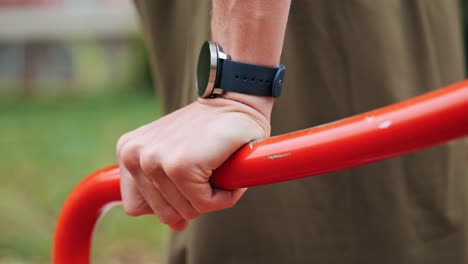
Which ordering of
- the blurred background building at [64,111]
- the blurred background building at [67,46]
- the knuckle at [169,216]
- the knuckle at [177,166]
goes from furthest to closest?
the blurred background building at [67,46] < the blurred background building at [64,111] < the knuckle at [169,216] < the knuckle at [177,166]

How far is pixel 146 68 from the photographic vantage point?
793 cm

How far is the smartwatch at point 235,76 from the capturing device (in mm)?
1068

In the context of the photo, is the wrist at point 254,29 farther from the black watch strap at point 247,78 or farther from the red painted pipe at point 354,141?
the red painted pipe at point 354,141

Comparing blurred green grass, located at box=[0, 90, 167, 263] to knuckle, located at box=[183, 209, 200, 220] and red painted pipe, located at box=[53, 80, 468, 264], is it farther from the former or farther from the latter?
red painted pipe, located at box=[53, 80, 468, 264]

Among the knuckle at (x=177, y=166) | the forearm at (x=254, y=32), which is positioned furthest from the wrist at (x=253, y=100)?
the knuckle at (x=177, y=166)

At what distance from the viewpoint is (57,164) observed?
16.7 ft

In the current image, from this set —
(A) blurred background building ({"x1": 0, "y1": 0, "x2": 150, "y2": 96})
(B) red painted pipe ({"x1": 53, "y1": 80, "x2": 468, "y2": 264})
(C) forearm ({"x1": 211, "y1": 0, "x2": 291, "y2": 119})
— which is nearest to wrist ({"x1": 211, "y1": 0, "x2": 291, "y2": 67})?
(C) forearm ({"x1": 211, "y1": 0, "x2": 291, "y2": 119})

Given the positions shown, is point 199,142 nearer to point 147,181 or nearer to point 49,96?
point 147,181

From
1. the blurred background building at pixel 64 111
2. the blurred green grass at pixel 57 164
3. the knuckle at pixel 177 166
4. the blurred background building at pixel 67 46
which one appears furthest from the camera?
the blurred background building at pixel 67 46

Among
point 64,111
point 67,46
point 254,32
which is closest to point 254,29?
point 254,32

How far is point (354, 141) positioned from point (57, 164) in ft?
14.3

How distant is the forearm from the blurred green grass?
2.52 m

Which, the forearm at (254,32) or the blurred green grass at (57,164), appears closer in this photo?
the forearm at (254,32)

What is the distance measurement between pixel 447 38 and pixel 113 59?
7.11 metres
